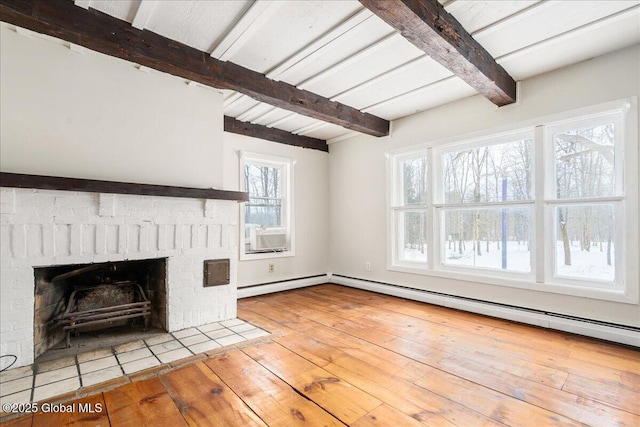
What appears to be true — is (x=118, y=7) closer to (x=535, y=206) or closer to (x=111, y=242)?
(x=111, y=242)

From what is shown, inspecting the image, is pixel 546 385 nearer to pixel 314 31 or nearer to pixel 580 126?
pixel 580 126

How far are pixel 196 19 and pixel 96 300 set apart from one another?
251 cm

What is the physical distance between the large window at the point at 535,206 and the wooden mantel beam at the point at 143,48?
1884mm

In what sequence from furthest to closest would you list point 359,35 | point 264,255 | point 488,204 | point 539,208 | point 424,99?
point 264,255 → point 424,99 → point 488,204 → point 539,208 → point 359,35

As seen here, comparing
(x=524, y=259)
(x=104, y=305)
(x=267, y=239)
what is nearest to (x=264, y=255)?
(x=267, y=239)

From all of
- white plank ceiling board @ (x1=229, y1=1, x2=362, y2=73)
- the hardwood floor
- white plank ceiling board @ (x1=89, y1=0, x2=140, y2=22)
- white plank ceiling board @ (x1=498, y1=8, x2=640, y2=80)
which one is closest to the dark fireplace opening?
the hardwood floor

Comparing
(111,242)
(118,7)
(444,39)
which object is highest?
(118,7)

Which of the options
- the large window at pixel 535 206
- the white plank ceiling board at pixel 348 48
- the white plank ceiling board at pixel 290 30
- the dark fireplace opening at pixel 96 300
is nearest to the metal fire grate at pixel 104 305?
the dark fireplace opening at pixel 96 300

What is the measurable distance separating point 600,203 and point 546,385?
5.91ft

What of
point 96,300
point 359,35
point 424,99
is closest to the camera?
point 359,35

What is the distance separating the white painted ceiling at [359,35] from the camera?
206 cm

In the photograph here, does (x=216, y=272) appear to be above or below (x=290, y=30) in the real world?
below

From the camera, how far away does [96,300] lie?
2779 mm

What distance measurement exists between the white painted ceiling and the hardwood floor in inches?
96.4
